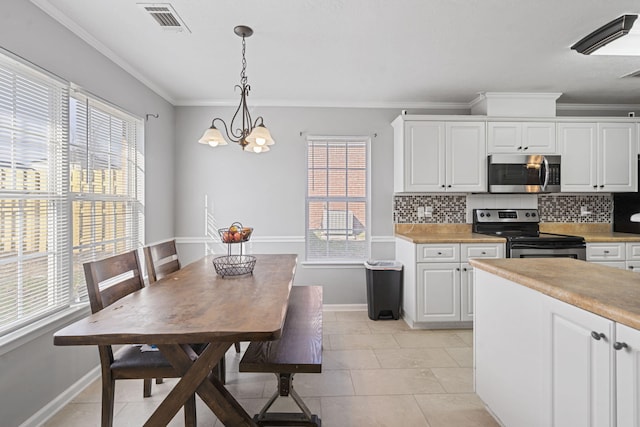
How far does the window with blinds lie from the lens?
13.5 ft

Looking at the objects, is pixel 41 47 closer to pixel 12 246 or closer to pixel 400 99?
pixel 12 246

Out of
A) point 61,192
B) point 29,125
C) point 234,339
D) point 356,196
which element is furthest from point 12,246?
point 356,196

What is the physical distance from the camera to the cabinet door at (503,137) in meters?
3.72

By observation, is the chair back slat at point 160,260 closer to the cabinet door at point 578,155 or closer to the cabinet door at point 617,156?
the cabinet door at point 578,155

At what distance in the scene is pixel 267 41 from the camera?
8.40 feet

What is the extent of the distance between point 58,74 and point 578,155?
190 inches

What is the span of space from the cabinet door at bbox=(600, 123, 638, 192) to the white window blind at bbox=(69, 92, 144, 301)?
4.88m

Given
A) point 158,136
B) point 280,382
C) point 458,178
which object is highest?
point 158,136

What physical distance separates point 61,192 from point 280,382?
1889 millimetres

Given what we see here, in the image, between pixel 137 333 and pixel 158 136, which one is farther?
pixel 158 136

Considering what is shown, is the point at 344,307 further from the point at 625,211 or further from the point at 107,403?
the point at 625,211

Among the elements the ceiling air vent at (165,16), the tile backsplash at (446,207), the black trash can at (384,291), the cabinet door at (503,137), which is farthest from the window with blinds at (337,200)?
the ceiling air vent at (165,16)

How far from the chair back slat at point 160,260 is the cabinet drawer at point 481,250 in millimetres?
2732

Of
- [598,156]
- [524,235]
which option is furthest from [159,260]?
[598,156]
